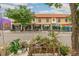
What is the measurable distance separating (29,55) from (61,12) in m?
0.53

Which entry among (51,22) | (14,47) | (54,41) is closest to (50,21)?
(51,22)

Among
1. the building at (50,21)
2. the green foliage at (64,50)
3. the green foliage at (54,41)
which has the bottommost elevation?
the green foliage at (64,50)

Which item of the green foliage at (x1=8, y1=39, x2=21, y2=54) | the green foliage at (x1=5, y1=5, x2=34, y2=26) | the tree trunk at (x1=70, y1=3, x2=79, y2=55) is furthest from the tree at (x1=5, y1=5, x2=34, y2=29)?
the tree trunk at (x1=70, y1=3, x2=79, y2=55)

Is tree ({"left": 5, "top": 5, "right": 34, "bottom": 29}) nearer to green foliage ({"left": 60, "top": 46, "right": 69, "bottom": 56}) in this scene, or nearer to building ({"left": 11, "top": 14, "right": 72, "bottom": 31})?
building ({"left": 11, "top": 14, "right": 72, "bottom": 31})

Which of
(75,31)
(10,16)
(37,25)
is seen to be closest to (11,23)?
(10,16)

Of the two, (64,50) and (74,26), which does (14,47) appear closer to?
(64,50)

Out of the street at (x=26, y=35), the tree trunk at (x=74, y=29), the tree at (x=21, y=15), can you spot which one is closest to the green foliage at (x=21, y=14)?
the tree at (x=21, y=15)

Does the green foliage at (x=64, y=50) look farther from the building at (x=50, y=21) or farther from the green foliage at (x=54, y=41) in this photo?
the building at (x=50, y=21)

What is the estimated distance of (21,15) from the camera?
2496 mm

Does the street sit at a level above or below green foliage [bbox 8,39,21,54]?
above

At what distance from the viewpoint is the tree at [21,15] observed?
2.48 metres

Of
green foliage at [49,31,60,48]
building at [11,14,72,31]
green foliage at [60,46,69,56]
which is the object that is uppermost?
building at [11,14,72,31]

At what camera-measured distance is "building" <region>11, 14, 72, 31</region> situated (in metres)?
2.48

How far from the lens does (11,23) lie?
250 centimetres
